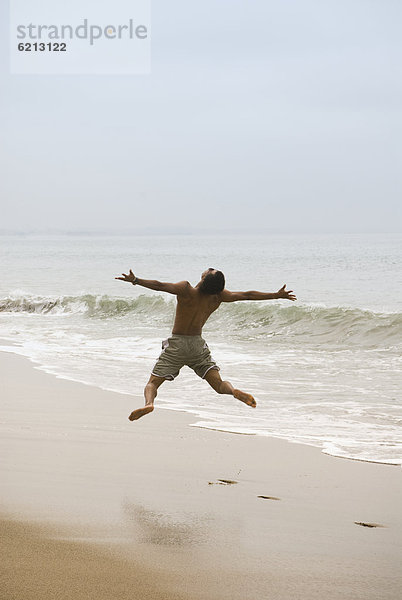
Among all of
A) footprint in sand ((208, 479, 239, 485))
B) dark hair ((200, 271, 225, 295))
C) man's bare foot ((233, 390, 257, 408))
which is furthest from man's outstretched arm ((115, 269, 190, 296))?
footprint in sand ((208, 479, 239, 485))

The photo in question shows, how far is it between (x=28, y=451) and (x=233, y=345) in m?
10.0

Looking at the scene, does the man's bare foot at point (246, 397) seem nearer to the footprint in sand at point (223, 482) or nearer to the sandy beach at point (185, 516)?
the sandy beach at point (185, 516)

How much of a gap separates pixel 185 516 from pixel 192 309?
7.50 ft

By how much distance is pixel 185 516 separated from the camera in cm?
471

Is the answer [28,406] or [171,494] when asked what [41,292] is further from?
[171,494]

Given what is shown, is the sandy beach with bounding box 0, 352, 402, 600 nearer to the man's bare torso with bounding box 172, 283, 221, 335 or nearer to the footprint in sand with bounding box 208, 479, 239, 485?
the footprint in sand with bounding box 208, 479, 239, 485

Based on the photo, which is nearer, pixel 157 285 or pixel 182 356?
pixel 157 285

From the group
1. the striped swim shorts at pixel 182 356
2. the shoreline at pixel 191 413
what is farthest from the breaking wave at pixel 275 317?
the striped swim shorts at pixel 182 356

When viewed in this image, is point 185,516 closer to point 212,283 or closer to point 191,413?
point 212,283

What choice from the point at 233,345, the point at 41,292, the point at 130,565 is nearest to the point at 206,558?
the point at 130,565

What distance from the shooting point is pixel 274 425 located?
7660mm

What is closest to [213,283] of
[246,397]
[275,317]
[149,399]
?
[246,397]

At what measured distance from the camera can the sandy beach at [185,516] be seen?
146 inches

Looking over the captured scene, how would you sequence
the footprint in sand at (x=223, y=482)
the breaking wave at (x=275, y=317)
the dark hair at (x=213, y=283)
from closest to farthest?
1. the footprint in sand at (x=223, y=482)
2. the dark hair at (x=213, y=283)
3. the breaking wave at (x=275, y=317)
